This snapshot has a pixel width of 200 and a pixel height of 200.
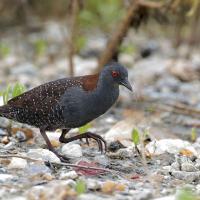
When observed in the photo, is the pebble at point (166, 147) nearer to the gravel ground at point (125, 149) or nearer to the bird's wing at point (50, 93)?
the gravel ground at point (125, 149)

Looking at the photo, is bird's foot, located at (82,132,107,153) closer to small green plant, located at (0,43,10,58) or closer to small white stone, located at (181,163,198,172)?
small white stone, located at (181,163,198,172)

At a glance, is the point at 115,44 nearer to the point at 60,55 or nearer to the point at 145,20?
the point at 145,20

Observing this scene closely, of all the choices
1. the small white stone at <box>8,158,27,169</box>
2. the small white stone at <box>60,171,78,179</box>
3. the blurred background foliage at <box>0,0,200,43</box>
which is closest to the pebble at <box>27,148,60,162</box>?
the small white stone at <box>8,158,27,169</box>

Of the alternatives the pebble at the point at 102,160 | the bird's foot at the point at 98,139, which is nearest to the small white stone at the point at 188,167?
the pebble at the point at 102,160

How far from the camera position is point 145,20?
988cm

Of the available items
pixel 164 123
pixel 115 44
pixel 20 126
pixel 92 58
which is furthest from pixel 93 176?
pixel 92 58

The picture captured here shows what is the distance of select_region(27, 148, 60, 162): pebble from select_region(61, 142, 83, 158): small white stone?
402 mm

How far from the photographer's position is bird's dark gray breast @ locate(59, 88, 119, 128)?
20.4ft

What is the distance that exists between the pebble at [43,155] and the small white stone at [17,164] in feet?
0.75

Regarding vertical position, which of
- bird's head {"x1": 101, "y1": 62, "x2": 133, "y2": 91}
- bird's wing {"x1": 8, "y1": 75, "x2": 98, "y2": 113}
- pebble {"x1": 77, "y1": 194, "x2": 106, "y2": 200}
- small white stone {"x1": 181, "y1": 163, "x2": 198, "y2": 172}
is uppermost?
bird's head {"x1": 101, "y1": 62, "x2": 133, "y2": 91}

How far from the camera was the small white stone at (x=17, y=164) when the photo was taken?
18.6ft

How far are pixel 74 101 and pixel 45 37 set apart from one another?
8.68m

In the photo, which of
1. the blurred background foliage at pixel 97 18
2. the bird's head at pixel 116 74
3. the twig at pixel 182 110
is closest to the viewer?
the bird's head at pixel 116 74

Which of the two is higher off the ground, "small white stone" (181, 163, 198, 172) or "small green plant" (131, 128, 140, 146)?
"small green plant" (131, 128, 140, 146)
